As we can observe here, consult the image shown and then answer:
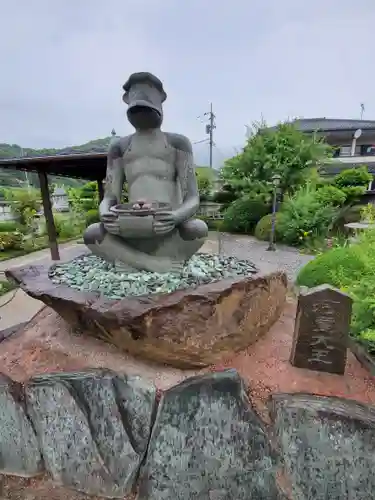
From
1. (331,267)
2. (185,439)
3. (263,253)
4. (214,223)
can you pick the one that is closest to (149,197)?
(185,439)

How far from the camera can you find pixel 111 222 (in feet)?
8.26

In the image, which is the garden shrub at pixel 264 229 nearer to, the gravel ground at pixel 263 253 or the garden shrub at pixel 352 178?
the gravel ground at pixel 263 253

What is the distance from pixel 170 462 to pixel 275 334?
50.4 inches

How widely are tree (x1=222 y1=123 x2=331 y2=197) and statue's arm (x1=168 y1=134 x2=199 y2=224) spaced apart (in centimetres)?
960

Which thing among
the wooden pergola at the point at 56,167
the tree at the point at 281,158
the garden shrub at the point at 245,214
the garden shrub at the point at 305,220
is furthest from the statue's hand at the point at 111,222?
the garden shrub at the point at 245,214

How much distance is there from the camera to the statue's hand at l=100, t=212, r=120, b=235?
2488 millimetres

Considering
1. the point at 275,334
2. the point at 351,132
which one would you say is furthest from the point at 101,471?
the point at 351,132

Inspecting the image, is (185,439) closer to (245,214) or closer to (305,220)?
(305,220)

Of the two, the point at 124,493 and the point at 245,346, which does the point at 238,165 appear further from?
A: the point at 124,493

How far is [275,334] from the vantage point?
2607 mm

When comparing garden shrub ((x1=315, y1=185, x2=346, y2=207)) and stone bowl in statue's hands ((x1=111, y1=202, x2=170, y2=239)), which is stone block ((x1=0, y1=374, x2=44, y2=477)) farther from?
garden shrub ((x1=315, y1=185, x2=346, y2=207))

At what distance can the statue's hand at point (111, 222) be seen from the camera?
2.49 m

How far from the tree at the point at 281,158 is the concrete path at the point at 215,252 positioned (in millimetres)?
2519

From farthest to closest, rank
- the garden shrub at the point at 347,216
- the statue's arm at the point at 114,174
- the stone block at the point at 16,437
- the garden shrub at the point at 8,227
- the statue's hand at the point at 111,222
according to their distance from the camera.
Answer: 1. the garden shrub at the point at 347,216
2. the garden shrub at the point at 8,227
3. the statue's arm at the point at 114,174
4. the statue's hand at the point at 111,222
5. the stone block at the point at 16,437
